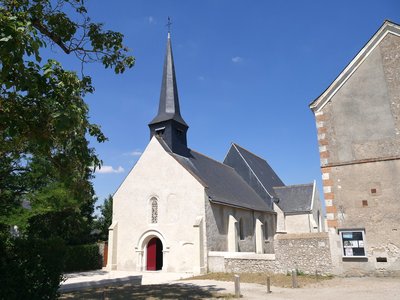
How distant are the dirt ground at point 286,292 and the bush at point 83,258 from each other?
11.6 m

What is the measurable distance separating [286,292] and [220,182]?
46.1 feet

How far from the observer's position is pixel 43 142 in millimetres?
5832

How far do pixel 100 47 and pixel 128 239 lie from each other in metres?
16.6

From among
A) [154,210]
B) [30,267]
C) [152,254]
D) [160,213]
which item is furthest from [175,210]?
[30,267]

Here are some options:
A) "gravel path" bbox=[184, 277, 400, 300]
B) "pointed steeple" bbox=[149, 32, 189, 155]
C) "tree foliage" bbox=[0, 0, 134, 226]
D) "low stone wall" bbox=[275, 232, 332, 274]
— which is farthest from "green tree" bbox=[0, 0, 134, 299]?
"pointed steeple" bbox=[149, 32, 189, 155]

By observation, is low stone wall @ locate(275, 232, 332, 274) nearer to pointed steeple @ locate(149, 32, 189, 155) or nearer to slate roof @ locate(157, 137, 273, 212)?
slate roof @ locate(157, 137, 273, 212)

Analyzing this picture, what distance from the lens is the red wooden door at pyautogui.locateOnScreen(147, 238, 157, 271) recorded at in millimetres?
21353

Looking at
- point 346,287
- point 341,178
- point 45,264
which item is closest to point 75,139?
point 45,264

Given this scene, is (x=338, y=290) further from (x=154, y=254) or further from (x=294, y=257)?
(x=154, y=254)

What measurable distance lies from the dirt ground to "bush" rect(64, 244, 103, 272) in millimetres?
11631

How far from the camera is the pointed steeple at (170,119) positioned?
76.2 feet

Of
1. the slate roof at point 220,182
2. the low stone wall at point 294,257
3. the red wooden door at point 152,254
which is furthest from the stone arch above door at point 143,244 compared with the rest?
the low stone wall at point 294,257

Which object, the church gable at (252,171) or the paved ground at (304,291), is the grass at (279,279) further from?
the church gable at (252,171)

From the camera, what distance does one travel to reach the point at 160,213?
69.8ft
